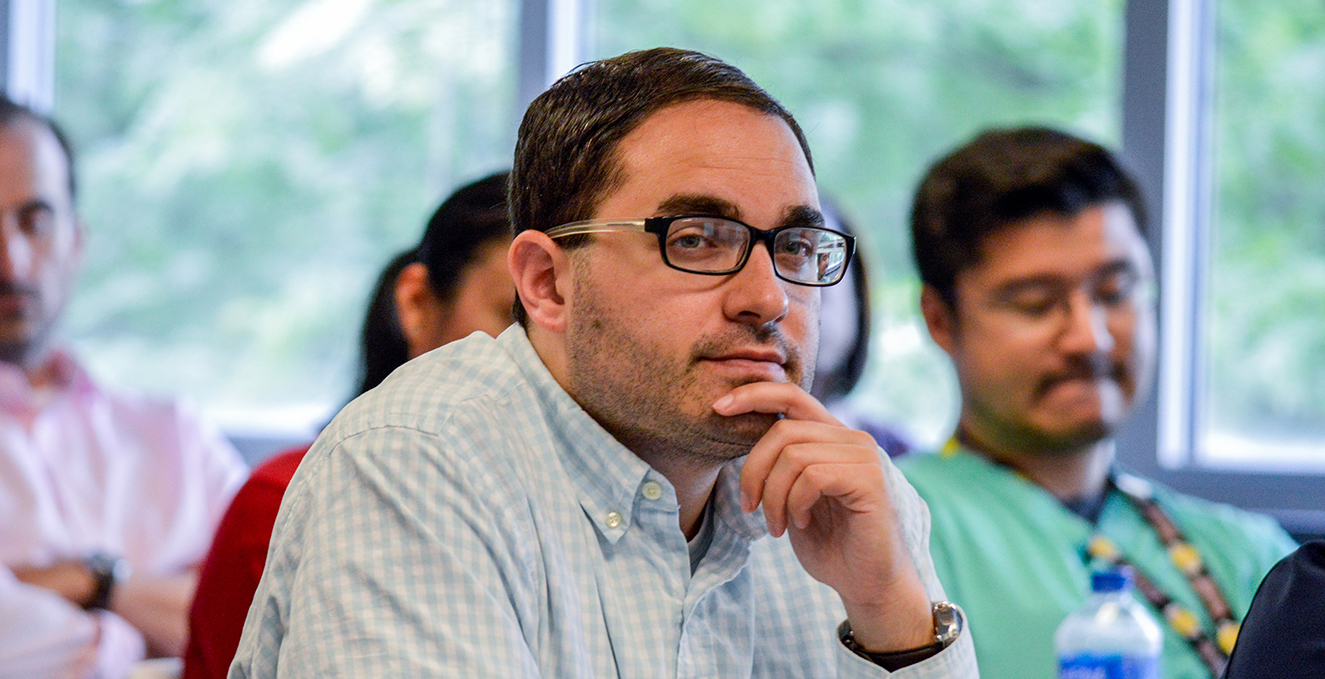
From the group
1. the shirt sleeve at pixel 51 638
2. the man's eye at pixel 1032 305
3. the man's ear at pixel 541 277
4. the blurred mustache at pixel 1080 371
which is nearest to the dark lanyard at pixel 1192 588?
the blurred mustache at pixel 1080 371

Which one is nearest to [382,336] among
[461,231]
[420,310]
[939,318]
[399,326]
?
[399,326]

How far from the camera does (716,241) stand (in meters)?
1.06

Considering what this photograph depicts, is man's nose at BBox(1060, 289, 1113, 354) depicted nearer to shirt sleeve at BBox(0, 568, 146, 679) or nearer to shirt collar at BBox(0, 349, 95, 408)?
shirt sleeve at BBox(0, 568, 146, 679)

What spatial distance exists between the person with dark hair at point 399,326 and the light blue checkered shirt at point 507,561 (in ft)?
1.27

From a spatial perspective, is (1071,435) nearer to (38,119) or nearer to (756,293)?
(756,293)

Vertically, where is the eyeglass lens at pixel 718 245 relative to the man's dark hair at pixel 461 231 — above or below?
above

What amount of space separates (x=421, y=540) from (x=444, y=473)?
0.06 meters

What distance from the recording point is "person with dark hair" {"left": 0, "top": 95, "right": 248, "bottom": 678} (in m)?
2.40

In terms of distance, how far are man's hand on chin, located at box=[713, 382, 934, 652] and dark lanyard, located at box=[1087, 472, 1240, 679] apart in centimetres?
67

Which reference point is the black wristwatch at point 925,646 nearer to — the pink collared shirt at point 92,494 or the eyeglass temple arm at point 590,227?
the eyeglass temple arm at point 590,227

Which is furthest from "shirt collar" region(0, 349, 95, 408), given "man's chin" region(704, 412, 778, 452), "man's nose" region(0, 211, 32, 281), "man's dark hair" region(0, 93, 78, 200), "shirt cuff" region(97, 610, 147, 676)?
"man's chin" region(704, 412, 778, 452)

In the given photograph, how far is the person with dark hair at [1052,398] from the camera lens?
1650 mm

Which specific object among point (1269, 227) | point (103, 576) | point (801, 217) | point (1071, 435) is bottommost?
point (103, 576)

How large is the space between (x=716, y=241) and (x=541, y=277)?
0.60 ft
